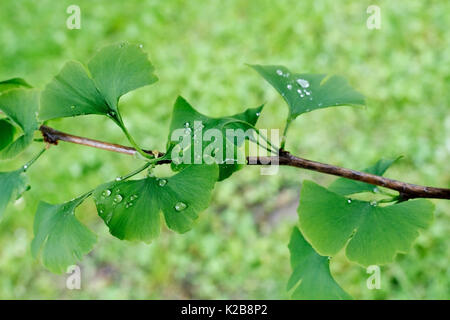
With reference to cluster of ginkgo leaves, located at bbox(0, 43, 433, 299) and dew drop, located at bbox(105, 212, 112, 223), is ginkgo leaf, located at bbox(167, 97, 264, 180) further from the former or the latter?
dew drop, located at bbox(105, 212, 112, 223)

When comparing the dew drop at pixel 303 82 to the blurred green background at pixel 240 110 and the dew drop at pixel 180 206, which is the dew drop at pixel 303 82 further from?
the blurred green background at pixel 240 110

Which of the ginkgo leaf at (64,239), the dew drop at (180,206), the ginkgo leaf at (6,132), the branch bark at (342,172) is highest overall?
the ginkgo leaf at (6,132)

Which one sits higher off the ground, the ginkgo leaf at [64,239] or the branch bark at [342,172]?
the branch bark at [342,172]

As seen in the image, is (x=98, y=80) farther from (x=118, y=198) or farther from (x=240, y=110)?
(x=240, y=110)

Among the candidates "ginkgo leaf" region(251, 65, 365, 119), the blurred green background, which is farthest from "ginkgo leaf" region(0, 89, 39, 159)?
the blurred green background

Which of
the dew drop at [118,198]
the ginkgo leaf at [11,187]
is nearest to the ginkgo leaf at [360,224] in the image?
the dew drop at [118,198]
